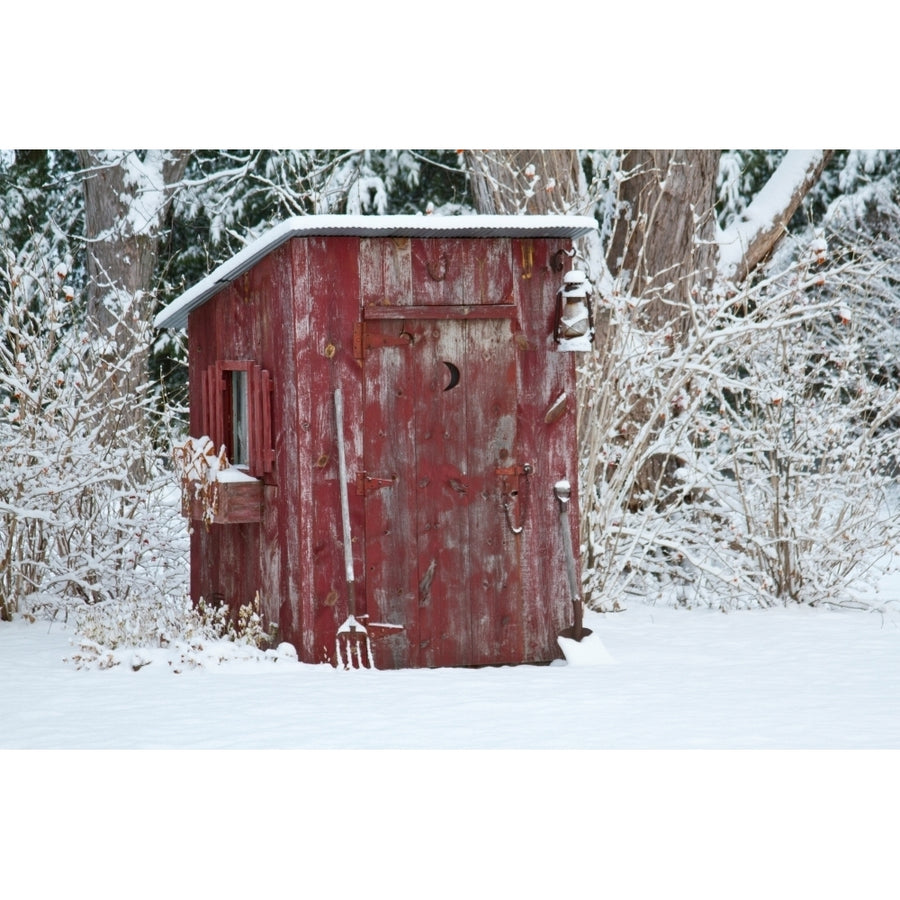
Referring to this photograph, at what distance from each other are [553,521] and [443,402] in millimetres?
910

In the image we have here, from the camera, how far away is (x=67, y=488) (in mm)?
9070

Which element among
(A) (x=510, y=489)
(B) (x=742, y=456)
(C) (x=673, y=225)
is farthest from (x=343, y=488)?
(C) (x=673, y=225)

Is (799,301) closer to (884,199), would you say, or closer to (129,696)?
(129,696)

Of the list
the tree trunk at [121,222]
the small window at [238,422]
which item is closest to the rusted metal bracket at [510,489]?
the small window at [238,422]

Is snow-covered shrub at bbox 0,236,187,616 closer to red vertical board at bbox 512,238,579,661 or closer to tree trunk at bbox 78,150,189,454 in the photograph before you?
tree trunk at bbox 78,150,189,454

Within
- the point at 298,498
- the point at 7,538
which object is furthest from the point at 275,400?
the point at 7,538

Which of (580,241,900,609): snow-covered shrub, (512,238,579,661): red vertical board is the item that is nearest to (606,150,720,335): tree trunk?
(580,241,900,609): snow-covered shrub

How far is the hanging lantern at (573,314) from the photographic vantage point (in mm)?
7281

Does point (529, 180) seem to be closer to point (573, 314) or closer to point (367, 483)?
point (573, 314)

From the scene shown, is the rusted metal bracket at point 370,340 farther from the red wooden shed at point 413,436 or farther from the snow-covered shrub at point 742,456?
the snow-covered shrub at point 742,456

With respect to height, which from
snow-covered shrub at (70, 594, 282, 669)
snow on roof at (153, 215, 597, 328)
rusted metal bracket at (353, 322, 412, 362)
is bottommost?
snow-covered shrub at (70, 594, 282, 669)

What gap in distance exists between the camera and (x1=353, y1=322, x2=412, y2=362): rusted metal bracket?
23.0ft

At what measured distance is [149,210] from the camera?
523 inches

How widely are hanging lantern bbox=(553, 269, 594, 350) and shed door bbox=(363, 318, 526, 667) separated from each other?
0.29 m
